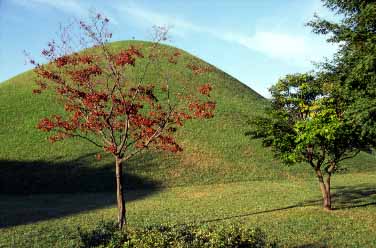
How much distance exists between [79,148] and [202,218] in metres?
30.0

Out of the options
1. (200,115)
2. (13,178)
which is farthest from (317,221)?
(13,178)

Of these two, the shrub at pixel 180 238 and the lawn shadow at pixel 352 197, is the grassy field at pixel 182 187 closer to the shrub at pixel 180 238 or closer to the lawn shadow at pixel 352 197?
the lawn shadow at pixel 352 197

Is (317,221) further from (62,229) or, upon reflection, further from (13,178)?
(13,178)

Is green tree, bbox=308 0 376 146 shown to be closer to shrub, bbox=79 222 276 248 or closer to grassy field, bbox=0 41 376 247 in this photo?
grassy field, bbox=0 41 376 247

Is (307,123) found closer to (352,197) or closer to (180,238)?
(352,197)

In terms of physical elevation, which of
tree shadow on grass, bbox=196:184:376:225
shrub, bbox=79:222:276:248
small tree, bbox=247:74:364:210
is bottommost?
tree shadow on grass, bbox=196:184:376:225

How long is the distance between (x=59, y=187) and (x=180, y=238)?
102 feet

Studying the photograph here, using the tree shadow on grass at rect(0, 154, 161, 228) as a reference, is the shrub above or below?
below

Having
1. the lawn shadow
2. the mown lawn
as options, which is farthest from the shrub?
the lawn shadow

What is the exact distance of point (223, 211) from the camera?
89.1ft

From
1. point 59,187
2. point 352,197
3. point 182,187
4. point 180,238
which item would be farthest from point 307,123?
point 59,187

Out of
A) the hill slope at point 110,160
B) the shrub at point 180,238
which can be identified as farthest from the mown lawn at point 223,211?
the hill slope at point 110,160

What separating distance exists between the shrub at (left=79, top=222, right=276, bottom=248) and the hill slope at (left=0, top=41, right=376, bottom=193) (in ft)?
82.4

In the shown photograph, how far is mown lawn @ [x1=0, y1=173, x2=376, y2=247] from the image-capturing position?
19328mm
